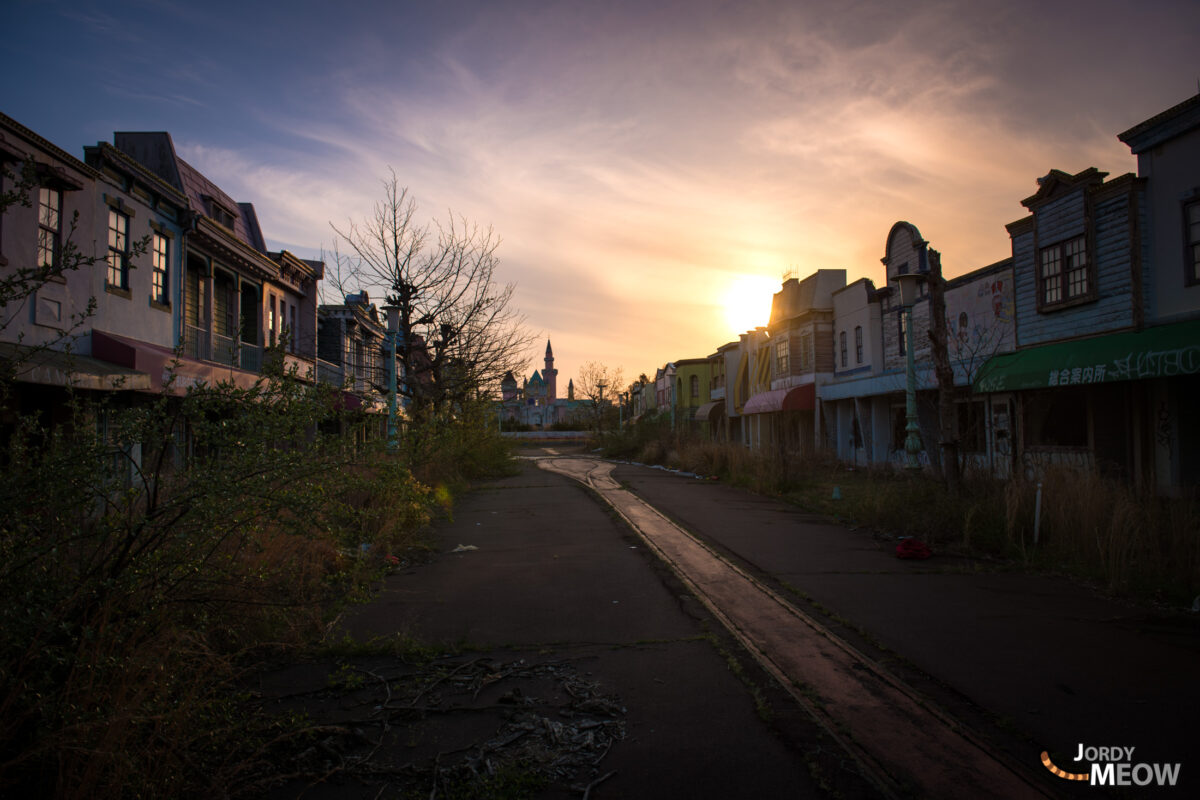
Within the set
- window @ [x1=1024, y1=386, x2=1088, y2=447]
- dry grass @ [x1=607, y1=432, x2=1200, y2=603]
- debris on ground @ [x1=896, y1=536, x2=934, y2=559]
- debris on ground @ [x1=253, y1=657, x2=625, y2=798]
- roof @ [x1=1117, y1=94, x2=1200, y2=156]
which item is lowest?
debris on ground @ [x1=253, y1=657, x2=625, y2=798]

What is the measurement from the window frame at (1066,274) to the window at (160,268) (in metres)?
20.9

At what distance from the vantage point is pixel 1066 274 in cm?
1628

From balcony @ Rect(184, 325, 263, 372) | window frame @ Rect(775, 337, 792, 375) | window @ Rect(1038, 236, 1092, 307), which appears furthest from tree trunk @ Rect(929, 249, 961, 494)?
window frame @ Rect(775, 337, 792, 375)

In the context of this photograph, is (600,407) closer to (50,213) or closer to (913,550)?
(50,213)

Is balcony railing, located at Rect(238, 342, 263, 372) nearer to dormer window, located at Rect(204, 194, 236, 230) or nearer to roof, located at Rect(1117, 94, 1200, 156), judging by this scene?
dormer window, located at Rect(204, 194, 236, 230)

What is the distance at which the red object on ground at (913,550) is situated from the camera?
9.34 meters

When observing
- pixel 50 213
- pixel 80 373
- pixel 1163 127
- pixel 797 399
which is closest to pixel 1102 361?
pixel 1163 127

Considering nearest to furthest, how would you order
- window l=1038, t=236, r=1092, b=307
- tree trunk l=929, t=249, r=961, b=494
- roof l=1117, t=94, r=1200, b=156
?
tree trunk l=929, t=249, r=961, b=494
roof l=1117, t=94, r=1200, b=156
window l=1038, t=236, r=1092, b=307

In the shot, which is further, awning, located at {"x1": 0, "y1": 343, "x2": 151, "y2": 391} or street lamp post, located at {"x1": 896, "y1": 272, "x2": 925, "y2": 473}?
street lamp post, located at {"x1": 896, "y1": 272, "x2": 925, "y2": 473}

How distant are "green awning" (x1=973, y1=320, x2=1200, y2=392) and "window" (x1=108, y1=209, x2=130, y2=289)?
19.3 m

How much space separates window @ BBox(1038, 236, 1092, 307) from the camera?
1567cm

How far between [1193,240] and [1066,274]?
3.08 meters

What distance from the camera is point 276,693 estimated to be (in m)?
4.77

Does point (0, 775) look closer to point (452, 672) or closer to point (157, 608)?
point (157, 608)
